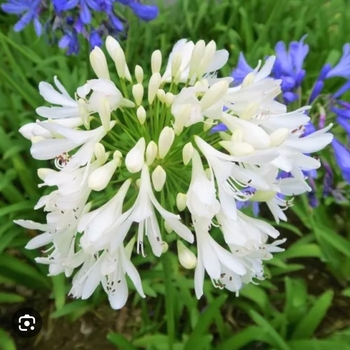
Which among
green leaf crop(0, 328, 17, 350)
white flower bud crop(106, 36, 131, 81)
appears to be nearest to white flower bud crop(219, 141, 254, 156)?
white flower bud crop(106, 36, 131, 81)

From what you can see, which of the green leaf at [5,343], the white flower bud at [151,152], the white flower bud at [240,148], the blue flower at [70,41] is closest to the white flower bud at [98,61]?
the white flower bud at [151,152]

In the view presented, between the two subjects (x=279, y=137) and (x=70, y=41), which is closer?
(x=279, y=137)

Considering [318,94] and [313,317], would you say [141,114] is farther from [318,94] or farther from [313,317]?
[313,317]

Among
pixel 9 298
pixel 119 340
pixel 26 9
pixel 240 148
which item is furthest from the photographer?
pixel 26 9

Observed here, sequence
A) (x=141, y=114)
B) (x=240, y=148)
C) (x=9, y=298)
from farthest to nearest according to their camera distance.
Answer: (x=9, y=298)
(x=141, y=114)
(x=240, y=148)

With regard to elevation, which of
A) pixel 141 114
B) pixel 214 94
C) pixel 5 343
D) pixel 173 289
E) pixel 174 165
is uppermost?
pixel 214 94

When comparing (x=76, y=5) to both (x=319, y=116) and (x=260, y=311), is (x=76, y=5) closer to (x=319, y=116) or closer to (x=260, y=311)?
(x=319, y=116)

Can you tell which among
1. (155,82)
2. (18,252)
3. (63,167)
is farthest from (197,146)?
(18,252)

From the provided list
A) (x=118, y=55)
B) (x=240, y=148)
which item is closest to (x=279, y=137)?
(x=240, y=148)
